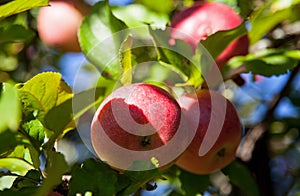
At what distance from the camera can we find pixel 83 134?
3.69 ft

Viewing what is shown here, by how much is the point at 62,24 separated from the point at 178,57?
765 mm

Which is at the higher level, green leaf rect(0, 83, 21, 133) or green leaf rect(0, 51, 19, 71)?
green leaf rect(0, 83, 21, 133)

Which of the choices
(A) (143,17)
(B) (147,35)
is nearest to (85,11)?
(A) (143,17)

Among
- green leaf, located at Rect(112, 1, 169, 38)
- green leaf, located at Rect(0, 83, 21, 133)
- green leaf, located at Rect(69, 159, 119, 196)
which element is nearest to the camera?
green leaf, located at Rect(0, 83, 21, 133)

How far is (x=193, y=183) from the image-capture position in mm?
1221

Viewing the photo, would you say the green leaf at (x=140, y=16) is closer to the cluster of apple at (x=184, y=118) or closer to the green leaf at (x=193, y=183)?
the cluster of apple at (x=184, y=118)

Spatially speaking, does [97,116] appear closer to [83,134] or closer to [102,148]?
[102,148]

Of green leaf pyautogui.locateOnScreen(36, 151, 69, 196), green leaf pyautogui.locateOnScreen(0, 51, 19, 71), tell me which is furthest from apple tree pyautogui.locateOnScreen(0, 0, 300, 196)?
green leaf pyautogui.locateOnScreen(0, 51, 19, 71)

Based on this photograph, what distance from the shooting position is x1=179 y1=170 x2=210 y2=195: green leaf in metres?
1.21

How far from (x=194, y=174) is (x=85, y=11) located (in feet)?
2.58

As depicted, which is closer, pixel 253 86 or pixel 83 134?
pixel 83 134

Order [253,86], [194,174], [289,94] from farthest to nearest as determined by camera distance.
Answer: [253,86] → [289,94] → [194,174]

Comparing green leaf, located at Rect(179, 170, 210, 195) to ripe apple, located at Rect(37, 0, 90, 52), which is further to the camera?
ripe apple, located at Rect(37, 0, 90, 52)

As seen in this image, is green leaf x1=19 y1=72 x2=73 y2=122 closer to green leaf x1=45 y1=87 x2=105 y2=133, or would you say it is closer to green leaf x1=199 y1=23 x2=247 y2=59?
green leaf x1=45 y1=87 x2=105 y2=133
